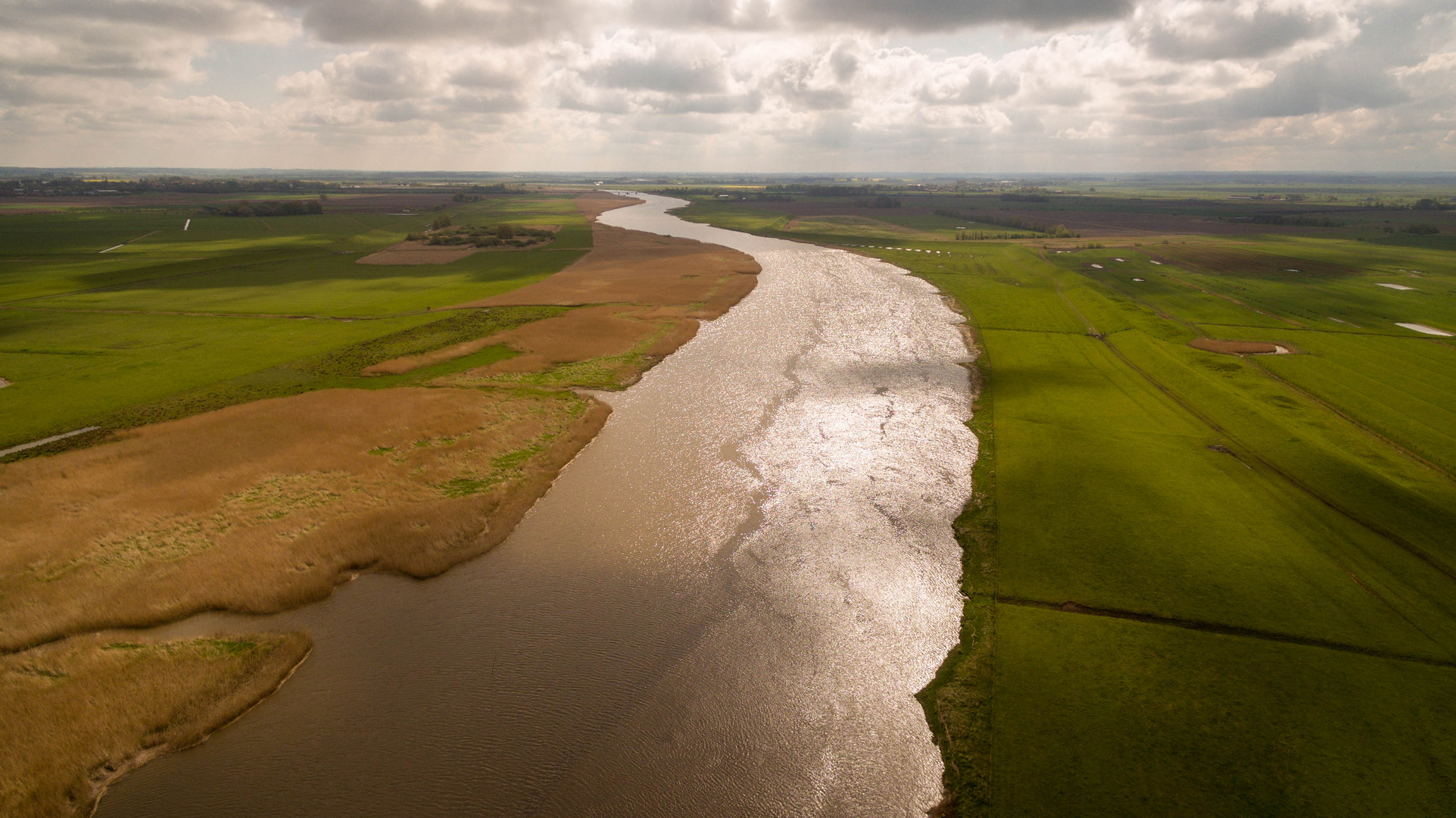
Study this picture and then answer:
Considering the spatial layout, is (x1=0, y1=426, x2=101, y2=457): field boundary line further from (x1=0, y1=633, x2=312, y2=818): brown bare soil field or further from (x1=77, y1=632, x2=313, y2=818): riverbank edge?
(x1=77, y1=632, x2=313, y2=818): riverbank edge

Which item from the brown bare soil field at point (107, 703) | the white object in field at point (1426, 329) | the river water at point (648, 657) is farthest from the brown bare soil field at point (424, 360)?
the white object in field at point (1426, 329)

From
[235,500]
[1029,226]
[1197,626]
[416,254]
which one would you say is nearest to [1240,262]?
[1029,226]

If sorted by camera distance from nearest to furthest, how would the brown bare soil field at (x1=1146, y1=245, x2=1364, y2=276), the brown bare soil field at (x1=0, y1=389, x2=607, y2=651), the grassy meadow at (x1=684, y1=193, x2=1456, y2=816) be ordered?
1. the grassy meadow at (x1=684, y1=193, x2=1456, y2=816)
2. the brown bare soil field at (x1=0, y1=389, x2=607, y2=651)
3. the brown bare soil field at (x1=1146, y1=245, x2=1364, y2=276)

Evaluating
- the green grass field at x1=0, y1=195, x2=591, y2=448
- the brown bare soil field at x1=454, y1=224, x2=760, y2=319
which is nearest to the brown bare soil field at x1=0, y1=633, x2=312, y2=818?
the green grass field at x1=0, y1=195, x2=591, y2=448

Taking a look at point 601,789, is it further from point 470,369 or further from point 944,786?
point 470,369

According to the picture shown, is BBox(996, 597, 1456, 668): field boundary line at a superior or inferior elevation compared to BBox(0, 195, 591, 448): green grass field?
inferior

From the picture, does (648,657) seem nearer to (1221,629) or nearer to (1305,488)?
(1221,629)
